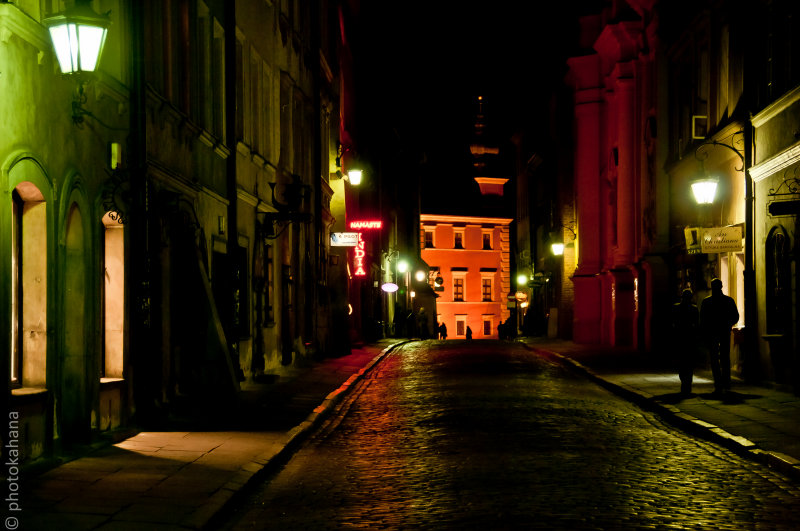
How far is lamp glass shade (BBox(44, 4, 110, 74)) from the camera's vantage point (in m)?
10.2

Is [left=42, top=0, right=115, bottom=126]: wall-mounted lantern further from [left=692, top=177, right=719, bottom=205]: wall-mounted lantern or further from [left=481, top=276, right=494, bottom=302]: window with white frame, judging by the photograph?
[left=481, top=276, right=494, bottom=302]: window with white frame

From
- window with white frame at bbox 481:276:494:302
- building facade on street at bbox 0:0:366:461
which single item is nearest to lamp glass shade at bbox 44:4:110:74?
building facade on street at bbox 0:0:366:461

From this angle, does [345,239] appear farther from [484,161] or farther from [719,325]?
[484,161]

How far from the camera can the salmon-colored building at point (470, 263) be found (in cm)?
9050

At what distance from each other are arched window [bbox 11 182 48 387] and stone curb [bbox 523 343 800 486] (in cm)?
747

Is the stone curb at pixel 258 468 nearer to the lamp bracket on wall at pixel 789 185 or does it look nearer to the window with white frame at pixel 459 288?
the lamp bracket on wall at pixel 789 185

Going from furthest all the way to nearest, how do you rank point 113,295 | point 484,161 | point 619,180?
point 484,161, point 619,180, point 113,295

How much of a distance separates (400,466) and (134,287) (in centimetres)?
485

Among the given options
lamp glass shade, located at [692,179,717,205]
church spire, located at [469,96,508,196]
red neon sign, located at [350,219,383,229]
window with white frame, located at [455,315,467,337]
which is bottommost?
window with white frame, located at [455,315,467,337]

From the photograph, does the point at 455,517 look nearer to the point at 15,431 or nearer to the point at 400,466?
the point at 400,466

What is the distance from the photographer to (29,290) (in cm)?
1102

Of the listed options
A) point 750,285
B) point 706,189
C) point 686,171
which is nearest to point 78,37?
point 706,189

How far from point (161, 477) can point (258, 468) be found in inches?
39.9

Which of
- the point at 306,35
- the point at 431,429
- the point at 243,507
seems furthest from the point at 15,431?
the point at 306,35
